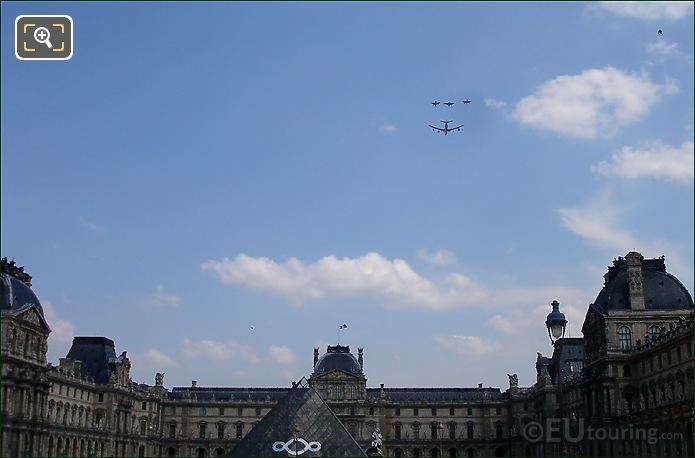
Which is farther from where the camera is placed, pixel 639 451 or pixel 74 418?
pixel 74 418

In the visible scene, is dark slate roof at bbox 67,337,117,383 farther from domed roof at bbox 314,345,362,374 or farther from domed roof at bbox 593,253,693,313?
domed roof at bbox 593,253,693,313

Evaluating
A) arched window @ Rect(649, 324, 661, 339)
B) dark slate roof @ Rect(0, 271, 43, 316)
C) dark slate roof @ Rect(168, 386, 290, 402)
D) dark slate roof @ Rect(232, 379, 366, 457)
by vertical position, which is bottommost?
dark slate roof @ Rect(232, 379, 366, 457)

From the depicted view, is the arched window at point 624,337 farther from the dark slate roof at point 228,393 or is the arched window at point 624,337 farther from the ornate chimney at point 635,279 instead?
the dark slate roof at point 228,393

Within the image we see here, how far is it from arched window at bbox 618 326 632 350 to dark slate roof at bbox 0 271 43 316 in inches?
1913

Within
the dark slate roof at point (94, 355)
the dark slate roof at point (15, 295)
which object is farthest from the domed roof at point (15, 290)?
the dark slate roof at point (94, 355)

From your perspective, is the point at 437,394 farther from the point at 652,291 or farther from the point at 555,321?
the point at 652,291

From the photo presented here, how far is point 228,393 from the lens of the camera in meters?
114

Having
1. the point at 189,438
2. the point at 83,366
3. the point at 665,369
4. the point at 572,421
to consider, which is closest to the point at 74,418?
the point at 83,366

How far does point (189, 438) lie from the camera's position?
10756 cm

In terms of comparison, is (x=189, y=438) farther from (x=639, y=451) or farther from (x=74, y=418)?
(x=639, y=451)

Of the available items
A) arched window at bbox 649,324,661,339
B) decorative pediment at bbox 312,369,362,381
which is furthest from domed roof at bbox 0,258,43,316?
arched window at bbox 649,324,661,339

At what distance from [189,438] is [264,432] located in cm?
5413

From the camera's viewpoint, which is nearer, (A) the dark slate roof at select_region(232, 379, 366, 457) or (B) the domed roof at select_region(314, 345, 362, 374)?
(A) the dark slate roof at select_region(232, 379, 366, 457)

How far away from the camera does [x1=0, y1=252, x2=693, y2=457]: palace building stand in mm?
58438
